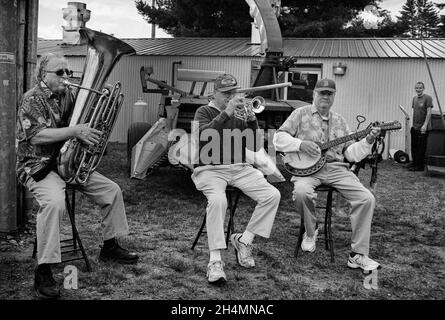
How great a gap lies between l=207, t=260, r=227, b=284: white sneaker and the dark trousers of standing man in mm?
7682

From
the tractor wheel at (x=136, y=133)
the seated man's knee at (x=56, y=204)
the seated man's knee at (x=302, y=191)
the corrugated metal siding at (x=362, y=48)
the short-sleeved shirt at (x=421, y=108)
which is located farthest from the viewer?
the corrugated metal siding at (x=362, y=48)

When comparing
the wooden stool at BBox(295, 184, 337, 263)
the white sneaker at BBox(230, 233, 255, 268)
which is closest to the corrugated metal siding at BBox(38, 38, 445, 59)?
the wooden stool at BBox(295, 184, 337, 263)

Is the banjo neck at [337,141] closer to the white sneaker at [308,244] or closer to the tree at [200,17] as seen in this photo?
the white sneaker at [308,244]

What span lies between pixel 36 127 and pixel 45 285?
105 centimetres

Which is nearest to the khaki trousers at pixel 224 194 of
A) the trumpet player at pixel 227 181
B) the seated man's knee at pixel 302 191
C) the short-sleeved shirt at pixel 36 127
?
the trumpet player at pixel 227 181

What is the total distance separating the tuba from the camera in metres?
3.57

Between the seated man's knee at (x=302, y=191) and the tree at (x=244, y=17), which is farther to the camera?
the tree at (x=244, y=17)

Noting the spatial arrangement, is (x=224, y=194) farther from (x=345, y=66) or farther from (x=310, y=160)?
(x=345, y=66)

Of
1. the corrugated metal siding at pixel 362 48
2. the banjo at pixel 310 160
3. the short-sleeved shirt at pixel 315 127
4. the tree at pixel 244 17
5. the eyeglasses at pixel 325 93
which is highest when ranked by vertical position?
the tree at pixel 244 17

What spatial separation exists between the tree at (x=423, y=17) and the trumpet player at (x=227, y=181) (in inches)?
1119

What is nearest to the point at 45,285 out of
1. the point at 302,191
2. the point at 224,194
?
the point at 224,194

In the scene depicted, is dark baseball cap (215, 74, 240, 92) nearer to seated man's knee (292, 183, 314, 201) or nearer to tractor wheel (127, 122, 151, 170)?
seated man's knee (292, 183, 314, 201)

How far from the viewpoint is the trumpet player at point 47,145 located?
10.9 feet

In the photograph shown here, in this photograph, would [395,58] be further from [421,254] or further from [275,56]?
[421,254]
